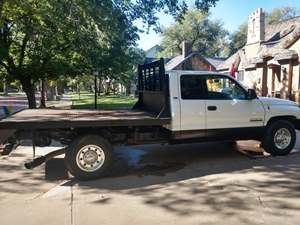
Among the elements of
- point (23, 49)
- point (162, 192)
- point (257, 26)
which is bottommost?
point (162, 192)

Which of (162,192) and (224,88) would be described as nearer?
(162,192)

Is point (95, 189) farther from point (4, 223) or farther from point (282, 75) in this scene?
point (282, 75)

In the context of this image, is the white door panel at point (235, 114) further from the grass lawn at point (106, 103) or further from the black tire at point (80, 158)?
the grass lawn at point (106, 103)

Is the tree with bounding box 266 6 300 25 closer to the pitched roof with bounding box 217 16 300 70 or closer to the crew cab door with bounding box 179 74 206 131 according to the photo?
the pitched roof with bounding box 217 16 300 70

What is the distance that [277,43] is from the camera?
1064 inches

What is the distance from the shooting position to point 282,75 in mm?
→ 24000

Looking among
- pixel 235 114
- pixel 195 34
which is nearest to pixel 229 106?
pixel 235 114

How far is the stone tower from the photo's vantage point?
106 feet

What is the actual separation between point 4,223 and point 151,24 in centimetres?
1293

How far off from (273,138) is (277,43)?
67.8 ft

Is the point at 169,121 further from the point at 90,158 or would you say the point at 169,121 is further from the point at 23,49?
the point at 23,49

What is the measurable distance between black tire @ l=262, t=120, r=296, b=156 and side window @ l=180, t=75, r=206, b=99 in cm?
184

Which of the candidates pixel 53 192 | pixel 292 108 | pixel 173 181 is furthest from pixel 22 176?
pixel 292 108

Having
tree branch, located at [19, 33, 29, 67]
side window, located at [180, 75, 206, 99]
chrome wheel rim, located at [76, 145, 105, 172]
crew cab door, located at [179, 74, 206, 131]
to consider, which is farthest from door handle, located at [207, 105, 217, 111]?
tree branch, located at [19, 33, 29, 67]
